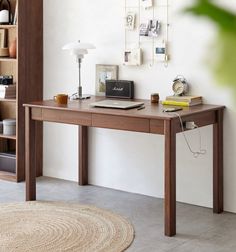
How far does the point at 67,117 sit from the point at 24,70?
1020mm

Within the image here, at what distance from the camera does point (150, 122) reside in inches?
121

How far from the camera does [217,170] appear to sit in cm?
351

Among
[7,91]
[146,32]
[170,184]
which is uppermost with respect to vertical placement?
[146,32]

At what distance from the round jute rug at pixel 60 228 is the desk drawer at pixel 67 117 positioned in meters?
0.60

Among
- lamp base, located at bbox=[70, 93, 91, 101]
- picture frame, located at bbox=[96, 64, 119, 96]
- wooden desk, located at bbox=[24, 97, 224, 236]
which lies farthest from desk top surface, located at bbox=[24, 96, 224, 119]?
picture frame, located at bbox=[96, 64, 119, 96]

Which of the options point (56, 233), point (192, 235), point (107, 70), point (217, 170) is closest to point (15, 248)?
point (56, 233)

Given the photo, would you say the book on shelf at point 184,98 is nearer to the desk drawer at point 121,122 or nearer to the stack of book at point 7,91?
the desk drawer at point 121,122

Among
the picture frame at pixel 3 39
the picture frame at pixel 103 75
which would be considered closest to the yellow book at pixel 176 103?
the picture frame at pixel 103 75

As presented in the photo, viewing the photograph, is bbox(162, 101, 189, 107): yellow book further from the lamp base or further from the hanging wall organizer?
the lamp base

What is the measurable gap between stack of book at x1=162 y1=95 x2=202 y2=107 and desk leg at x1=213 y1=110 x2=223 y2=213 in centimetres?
18

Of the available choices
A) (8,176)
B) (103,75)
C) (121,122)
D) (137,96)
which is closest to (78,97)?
(103,75)

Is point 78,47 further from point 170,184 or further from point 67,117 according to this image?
point 170,184

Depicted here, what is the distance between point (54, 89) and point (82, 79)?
317 millimetres

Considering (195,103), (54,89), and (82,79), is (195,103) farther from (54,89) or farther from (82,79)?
(54,89)
